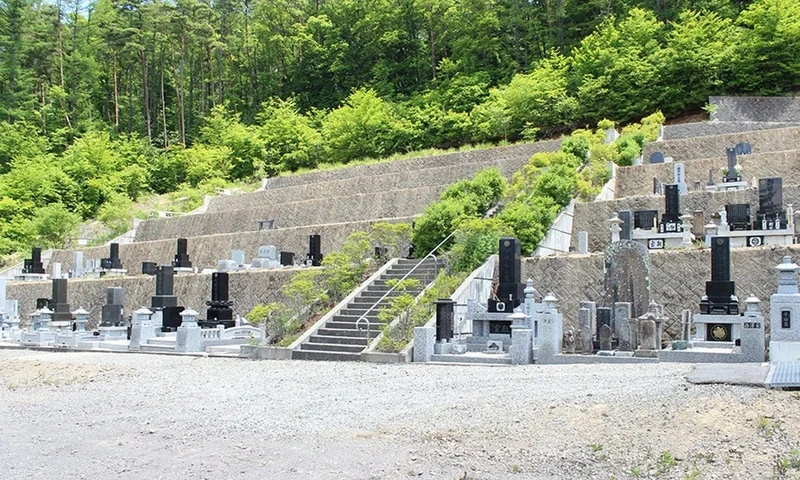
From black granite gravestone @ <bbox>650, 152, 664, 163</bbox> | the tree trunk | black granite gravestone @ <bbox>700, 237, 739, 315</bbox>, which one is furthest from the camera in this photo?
the tree trunk

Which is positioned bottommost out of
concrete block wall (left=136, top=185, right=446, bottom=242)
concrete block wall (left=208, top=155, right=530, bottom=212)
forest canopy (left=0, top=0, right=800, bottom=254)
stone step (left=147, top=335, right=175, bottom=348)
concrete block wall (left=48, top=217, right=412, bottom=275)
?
stone step (left=147, top=335, right=175, bottom=348)

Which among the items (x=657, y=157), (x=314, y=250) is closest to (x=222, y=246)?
(x=314, y=250)

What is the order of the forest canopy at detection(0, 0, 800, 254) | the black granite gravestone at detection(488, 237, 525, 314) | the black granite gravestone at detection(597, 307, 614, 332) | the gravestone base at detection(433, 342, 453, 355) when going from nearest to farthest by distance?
the black granite gravestone at detection(597, 307, 614, 332)
the gravestone base at detection(433, 342, 453, 355)
the black granite gravestone at detection(488, 237, 525, 314)
the forest canopy at detection(0, 0, 800, 254)

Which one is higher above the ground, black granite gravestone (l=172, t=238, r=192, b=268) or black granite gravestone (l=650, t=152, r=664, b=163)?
black granite gravestone (l=650, t=152, r=664, b=163)

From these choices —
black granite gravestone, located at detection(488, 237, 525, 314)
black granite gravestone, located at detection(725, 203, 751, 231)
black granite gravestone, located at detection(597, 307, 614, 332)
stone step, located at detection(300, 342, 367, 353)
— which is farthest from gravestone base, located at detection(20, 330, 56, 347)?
black granite gravestone, located at detection(725, 203, 751, 231)

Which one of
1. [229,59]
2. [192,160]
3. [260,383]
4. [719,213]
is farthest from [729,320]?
[229,59]

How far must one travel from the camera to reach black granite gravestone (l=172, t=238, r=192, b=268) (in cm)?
2927

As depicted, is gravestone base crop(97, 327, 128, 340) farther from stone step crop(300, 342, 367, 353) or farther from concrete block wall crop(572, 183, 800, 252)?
concrete block wall crop(572, 183, 800, 252)

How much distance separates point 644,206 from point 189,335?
1370cm

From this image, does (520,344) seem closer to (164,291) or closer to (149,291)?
(164,291)

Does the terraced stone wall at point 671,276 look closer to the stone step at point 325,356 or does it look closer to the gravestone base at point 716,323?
the gravestone base at point 716,323

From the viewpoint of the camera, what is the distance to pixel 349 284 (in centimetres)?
1994

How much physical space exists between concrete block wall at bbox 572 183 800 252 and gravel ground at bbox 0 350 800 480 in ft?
36.3

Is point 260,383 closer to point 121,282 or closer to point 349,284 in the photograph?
point 349,284
